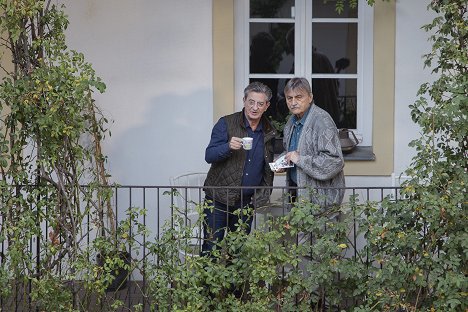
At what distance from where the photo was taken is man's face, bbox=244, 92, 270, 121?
800cm

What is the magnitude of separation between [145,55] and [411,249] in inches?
126

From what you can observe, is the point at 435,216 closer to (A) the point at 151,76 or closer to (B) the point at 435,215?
(B) the point at 435,215

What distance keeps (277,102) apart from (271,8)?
0.82 meters

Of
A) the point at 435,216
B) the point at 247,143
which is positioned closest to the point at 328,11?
the point at 247,143

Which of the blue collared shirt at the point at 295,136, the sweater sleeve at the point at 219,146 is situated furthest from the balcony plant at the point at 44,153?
the blue collared shirt at the point at 295,136

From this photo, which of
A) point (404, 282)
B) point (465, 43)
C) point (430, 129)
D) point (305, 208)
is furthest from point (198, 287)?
point (465, 43)

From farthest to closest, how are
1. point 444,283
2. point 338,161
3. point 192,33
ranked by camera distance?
point 192,33, point 338,161, point 444,283

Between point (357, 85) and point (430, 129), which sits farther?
point (357, 85)

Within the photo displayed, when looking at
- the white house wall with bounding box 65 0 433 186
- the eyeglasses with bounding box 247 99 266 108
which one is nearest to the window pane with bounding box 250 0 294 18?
the white house wall with bounding box 65 0 433 186

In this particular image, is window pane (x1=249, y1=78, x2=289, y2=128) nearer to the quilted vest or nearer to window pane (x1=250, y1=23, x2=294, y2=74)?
window pane (x1=250, y1=23, x2=294, y2=74)

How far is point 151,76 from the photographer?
934cm

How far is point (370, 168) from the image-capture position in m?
9.34

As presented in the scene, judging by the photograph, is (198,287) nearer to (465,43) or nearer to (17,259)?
(17,259)

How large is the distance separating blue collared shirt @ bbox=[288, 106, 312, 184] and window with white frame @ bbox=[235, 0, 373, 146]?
1526 millimetres
